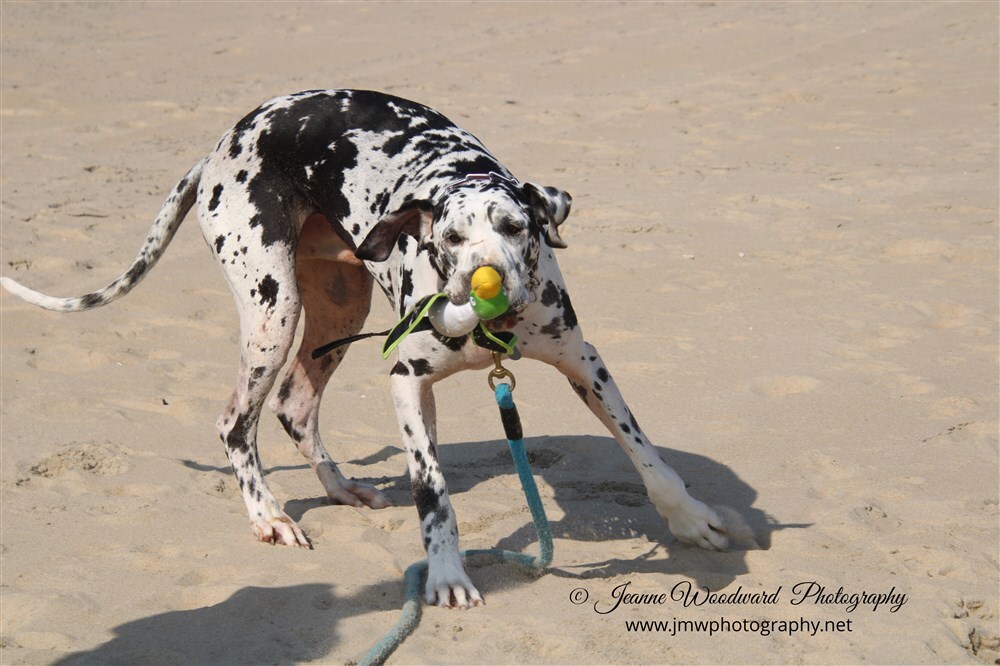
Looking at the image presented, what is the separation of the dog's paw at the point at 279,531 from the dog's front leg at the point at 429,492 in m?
0.71

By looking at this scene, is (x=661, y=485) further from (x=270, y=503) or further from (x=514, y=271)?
(x=270, y=503)

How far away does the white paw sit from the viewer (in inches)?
163

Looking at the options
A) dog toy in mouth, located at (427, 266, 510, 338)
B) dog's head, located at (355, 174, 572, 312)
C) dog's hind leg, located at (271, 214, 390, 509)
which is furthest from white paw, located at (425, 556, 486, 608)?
dog's hind leg, located at (271, 214, 390, 509)

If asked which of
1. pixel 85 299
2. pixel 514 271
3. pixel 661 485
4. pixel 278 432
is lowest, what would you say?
pixel 278 432

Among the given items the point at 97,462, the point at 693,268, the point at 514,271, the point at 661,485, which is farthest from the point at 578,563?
the point at 693,268

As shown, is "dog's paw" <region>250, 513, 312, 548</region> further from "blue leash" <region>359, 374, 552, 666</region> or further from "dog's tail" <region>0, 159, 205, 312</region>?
"dog's tail" <region>0, 159, 205, 312</region>

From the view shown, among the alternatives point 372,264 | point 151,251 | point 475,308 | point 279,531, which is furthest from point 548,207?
point 151,251

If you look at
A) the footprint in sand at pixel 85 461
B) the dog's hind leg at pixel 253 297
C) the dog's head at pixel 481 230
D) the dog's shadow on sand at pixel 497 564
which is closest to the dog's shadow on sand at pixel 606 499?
the dog's shadow on sand at pixel 497 564

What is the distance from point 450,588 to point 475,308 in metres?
1.00

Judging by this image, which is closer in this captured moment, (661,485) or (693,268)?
(661,485)

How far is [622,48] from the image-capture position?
14945 mm

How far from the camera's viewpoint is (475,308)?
394cm

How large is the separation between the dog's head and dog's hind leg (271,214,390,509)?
3.89ft

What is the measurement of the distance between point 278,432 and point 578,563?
238cm
